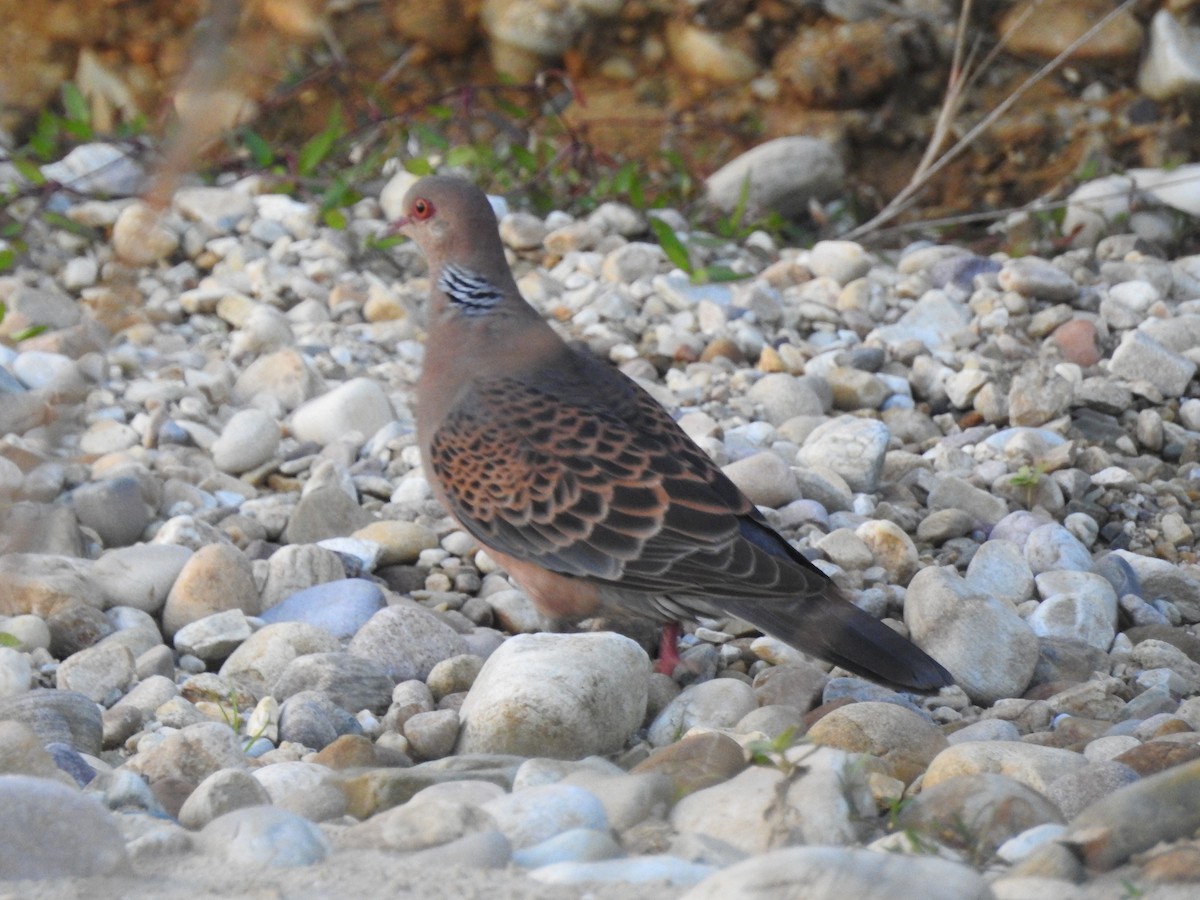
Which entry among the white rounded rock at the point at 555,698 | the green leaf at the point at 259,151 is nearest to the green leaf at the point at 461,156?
the green leaf at the point at 259,151

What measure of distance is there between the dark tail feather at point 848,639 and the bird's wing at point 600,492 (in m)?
0.04

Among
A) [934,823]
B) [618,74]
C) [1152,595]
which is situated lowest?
[1152,595]

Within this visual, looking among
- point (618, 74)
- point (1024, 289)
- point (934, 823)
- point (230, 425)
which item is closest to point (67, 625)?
point (230, 425)

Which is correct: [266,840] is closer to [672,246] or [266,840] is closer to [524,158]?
[672,246]

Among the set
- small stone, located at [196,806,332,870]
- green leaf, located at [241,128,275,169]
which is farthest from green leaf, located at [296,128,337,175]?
small stone, located at [196,806,332,870]

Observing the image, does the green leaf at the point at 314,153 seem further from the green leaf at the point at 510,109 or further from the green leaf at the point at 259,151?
the green leaf at the point at 510,109

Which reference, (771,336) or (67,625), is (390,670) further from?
(771,336)

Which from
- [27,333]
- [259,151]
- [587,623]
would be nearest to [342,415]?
[27,333]

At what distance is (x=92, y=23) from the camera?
7.25 m

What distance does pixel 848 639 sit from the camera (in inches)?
131

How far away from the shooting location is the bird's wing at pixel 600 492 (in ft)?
11.5

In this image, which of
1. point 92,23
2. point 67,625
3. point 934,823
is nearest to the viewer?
point 934,823

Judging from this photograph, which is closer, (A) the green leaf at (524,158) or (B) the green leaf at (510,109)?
(A) the green leaf at (524,158)

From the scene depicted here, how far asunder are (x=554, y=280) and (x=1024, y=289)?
1655 millimetres
